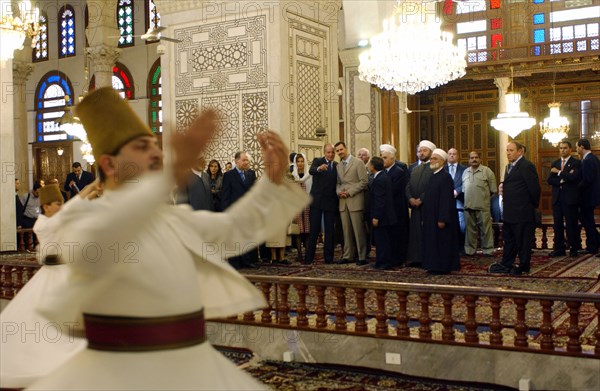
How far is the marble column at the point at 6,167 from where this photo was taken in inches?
386

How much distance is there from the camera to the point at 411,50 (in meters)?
9.40

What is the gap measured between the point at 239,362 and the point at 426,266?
284cm

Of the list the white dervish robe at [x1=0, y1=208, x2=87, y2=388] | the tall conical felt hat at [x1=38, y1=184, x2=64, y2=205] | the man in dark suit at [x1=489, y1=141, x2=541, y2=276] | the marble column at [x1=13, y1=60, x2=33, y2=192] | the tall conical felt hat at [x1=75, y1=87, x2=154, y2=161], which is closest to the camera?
the tall conical felt hat at [x1=75, y1=87, x2=154, y2=161]

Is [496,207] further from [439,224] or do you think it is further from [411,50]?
[439,224]

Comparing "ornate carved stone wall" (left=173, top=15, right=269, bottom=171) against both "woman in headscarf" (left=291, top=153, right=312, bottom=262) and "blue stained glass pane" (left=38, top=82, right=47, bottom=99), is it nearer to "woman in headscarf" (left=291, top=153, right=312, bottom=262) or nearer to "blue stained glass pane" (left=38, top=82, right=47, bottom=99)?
"woman in headscarf" (left=291, top=153, right=312, bottom=262)

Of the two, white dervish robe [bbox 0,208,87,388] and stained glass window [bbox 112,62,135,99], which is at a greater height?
stained glass window [bbox 112,62,135,99]

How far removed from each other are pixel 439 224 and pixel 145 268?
5.57m

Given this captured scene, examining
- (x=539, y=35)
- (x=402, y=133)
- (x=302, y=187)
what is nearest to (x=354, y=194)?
(x=302, y=187)

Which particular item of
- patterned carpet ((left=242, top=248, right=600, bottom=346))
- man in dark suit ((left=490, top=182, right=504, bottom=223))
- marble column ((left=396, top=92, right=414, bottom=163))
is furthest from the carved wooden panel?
patterned carpet ((left=242, top=248, right=600, bottom=346))

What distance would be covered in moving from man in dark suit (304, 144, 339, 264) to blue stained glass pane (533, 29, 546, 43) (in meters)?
8.30

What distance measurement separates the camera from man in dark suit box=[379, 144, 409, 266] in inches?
310

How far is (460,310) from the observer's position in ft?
17.7

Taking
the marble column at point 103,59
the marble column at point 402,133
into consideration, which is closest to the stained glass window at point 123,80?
the marble column at point 103,59

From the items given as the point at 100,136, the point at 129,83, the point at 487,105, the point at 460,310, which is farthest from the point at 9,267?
the point at 129,83
